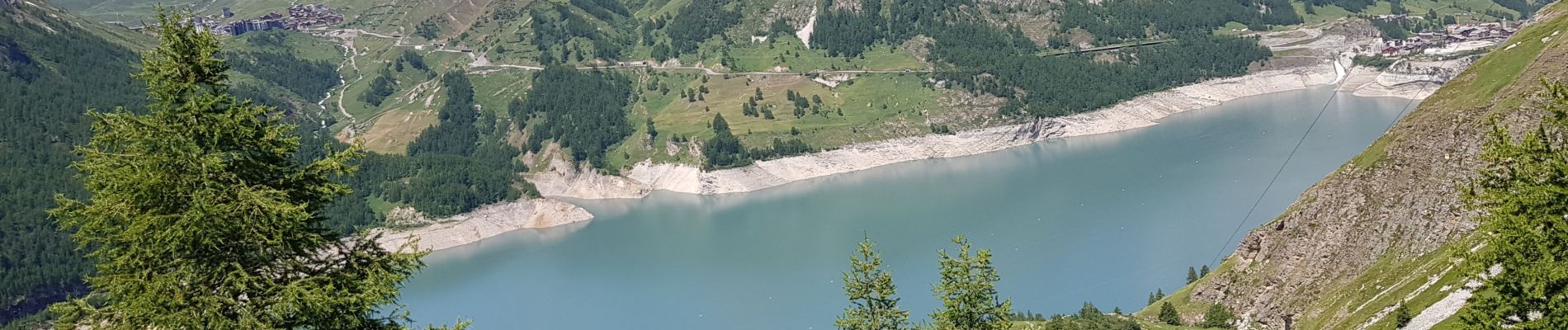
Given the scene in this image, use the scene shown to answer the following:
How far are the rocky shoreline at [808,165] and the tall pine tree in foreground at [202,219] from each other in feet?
370

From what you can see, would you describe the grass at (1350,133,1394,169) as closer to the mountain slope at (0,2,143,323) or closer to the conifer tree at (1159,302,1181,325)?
the conifer tree at (1159,302,1181,325)

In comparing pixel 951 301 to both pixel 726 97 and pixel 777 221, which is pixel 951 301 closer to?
pixel 777 221

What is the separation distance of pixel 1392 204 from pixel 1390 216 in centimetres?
48

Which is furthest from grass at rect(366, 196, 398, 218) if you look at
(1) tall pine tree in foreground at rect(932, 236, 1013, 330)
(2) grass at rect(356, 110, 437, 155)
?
(1) tall pine tree in foreground at rect(932, 236, 1013, 330)

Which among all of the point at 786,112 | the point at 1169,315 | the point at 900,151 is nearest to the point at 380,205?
the point at 786,112

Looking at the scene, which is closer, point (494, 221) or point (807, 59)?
point (494, 221)

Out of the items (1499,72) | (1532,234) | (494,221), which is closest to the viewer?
(1532,234)

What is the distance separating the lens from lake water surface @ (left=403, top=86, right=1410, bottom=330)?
86.1 metres

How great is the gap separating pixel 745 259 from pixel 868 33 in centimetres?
8515

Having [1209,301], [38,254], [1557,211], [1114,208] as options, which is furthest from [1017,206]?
[1557,211]

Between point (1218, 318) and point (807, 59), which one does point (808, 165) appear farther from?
point (1218, 318)

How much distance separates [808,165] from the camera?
144 m

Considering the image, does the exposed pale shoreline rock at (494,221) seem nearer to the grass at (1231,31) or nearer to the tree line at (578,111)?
the tree line at (578,111)

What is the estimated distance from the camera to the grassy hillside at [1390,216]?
40.5 meters
